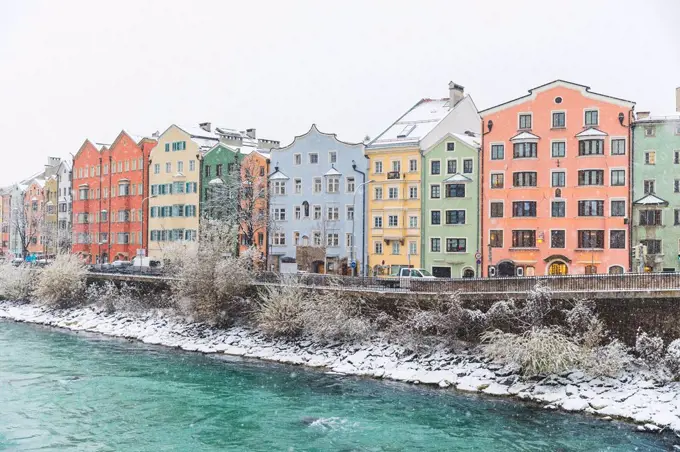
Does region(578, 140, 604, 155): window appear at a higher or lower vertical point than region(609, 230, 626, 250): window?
higher

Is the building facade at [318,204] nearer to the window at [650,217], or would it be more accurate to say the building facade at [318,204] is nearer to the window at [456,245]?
the window at [456,245]

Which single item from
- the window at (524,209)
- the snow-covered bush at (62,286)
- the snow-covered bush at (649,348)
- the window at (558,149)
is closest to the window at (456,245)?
the window at (524,209)

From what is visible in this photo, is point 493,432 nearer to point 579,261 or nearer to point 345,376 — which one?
point 345,376

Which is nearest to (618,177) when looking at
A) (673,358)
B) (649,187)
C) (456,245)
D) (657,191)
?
(649,187)

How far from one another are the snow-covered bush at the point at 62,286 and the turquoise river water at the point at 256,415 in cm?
2452

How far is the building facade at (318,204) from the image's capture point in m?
68.2

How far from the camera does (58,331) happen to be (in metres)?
57.0

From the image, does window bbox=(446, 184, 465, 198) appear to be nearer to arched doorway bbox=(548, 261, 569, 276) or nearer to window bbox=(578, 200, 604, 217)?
arched doorway bbox=(548, 261, 569, 276)

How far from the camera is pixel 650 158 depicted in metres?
56.0

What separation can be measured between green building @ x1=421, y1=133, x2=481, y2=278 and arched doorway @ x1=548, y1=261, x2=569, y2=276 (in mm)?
5905

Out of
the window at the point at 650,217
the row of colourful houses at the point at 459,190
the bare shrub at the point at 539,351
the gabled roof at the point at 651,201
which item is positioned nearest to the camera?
the bare shrub at the point at 539,351

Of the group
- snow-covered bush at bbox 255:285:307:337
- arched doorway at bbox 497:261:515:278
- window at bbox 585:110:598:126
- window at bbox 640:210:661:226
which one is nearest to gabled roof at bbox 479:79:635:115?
window at bbox 585:110:598:126

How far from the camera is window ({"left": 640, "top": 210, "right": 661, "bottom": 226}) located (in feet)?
183

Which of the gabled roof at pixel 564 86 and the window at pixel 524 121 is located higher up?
the gabled roof at pixel 564 86
